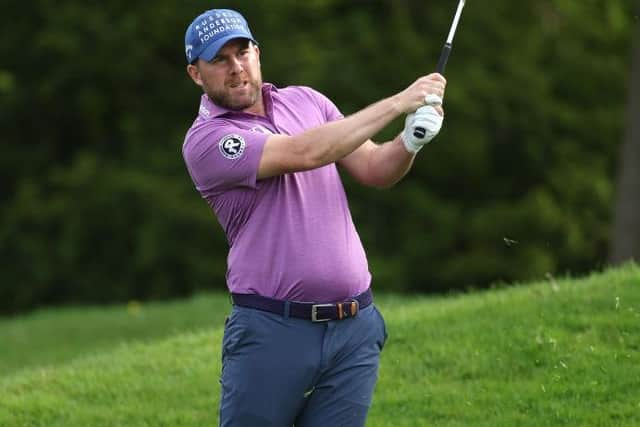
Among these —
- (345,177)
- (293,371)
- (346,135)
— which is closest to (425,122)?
(346,135)

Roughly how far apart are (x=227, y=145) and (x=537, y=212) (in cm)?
1844

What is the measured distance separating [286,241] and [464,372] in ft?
9.34

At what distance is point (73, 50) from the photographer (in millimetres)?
22844

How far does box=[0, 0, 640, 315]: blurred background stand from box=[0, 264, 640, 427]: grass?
46.3 ft

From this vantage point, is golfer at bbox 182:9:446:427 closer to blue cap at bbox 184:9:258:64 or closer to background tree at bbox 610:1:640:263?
blue cap at bbox 184:9:258:64

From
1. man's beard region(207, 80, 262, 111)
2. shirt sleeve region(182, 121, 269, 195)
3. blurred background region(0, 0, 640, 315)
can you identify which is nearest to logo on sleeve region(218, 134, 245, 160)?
shirt sleeve region(182, 121, 269, 195)

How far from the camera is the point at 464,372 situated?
718 centimetres

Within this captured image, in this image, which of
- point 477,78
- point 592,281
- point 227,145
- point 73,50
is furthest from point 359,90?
point 227,145

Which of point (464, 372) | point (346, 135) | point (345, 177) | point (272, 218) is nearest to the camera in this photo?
point (346, 135)

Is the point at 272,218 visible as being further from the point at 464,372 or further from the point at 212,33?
the point at 464,372

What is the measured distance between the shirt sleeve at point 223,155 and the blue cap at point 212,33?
0.95 feet

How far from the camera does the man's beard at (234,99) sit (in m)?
4.82

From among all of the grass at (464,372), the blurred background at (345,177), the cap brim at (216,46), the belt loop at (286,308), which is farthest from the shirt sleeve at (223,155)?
the blurred background at (345,177)

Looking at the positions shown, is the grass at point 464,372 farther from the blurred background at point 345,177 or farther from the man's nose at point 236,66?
the blurred background at point 345,177
